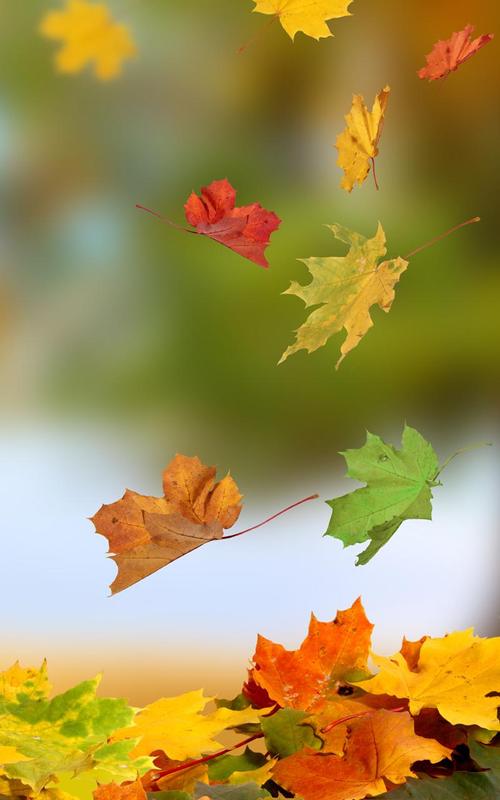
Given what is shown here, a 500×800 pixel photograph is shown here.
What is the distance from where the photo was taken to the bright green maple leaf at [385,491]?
0.67 m

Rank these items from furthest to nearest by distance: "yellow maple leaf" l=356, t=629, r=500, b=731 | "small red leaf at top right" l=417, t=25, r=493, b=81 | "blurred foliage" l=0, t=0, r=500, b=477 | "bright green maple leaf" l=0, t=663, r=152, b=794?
"blurred foliage" l=0, t=0, r=500, b=477 < "small red leaf at top right" l=417, t=25, r=493, b=81 < "yellow maple leaf" l=356, t=629, r=500, b=731 < "bright green maple leaf" l=0, t=663, r=152, b=794

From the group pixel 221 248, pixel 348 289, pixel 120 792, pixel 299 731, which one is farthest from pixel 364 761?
pixel 221 248

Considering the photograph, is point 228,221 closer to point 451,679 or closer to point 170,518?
point 170,518

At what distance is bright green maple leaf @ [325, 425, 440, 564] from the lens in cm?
67

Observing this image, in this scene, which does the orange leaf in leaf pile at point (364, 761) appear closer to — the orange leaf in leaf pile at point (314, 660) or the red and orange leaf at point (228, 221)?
the orange leaf in leaf pile at point (314, 660)

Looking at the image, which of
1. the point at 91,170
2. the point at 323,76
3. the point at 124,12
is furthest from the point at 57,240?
the point at 323,76

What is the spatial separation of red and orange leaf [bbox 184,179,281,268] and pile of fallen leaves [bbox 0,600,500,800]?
0.38 metres

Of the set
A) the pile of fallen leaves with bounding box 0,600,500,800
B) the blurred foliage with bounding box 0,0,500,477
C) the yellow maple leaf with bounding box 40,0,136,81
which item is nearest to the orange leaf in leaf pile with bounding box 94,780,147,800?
the pile of fallen leaves with bounding box 0,600,500,800

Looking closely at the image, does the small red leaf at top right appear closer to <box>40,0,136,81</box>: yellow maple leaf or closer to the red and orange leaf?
the red and orange leaf

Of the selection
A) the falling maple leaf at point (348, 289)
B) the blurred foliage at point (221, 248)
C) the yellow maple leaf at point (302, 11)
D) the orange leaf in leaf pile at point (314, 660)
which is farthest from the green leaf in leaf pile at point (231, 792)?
the blurred foliage at point (221, 248)

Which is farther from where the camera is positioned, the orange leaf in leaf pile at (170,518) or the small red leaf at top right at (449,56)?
the small red leaf at top right at (449,56)

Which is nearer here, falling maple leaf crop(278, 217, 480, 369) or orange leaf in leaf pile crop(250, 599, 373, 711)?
orange leaf in leaf pile crop(250, 599, 373, 711)

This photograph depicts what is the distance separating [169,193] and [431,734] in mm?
1256

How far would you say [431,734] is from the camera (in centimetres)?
63
